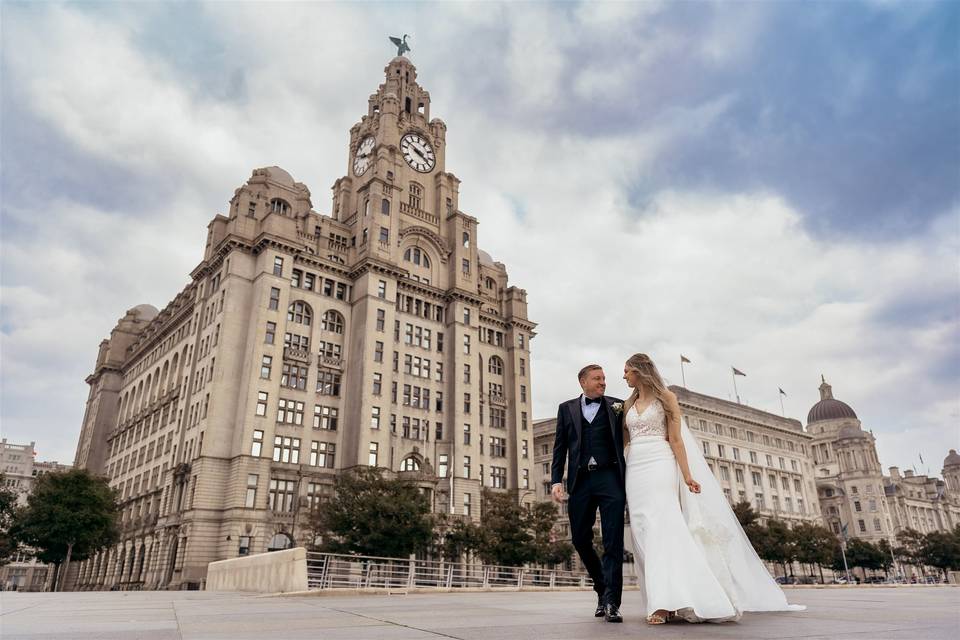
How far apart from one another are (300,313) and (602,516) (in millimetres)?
53310

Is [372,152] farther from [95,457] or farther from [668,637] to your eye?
[668,637]

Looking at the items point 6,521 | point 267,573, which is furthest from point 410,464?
point 267,573

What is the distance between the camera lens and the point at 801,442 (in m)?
101

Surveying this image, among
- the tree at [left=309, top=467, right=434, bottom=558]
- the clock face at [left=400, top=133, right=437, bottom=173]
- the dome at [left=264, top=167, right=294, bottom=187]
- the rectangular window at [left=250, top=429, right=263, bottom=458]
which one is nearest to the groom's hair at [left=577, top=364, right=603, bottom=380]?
the tree at [left=309, top=467, right=434, bottom=558]

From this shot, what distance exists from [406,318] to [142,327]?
48089mm

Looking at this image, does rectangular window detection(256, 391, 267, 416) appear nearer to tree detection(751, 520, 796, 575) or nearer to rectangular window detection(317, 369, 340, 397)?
rectangular window detection(317, 369, 340, 397)

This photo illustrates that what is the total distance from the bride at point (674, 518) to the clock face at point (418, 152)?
68.2 meters

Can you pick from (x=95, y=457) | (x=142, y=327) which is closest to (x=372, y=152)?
(x=142, y=327)

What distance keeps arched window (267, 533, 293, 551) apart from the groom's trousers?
46.1m

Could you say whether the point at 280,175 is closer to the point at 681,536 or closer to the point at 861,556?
the point at 681,536

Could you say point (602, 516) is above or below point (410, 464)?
below

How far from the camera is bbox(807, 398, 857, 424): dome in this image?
428 ft

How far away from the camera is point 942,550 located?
78.6 meters

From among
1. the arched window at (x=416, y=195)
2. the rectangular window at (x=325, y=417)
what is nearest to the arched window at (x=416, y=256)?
the arched window at (x=416, y=195)
